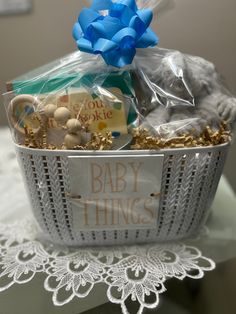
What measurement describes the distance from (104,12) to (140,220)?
0.34 meters

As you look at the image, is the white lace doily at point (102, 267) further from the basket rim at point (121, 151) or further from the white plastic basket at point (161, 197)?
the basket rim at point (121, 151)

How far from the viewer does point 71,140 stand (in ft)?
1.48

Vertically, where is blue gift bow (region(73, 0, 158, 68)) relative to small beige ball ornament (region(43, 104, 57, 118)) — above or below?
above

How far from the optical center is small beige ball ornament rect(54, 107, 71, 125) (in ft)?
1.47

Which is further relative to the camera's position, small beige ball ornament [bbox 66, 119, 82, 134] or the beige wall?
the beige wall

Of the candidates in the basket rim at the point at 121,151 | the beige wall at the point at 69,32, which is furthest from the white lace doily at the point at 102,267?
the beige wall at the point at 69,32

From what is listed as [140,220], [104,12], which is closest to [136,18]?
[104,12]

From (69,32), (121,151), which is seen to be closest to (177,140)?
(121,151)

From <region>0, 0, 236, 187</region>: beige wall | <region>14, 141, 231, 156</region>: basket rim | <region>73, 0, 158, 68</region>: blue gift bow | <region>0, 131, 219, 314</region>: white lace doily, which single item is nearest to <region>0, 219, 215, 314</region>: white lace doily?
<region>0, 131, 219, 314</region>: white lace doily

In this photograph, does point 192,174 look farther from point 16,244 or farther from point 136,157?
point 16,244

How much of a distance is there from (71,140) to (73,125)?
0.07 feet

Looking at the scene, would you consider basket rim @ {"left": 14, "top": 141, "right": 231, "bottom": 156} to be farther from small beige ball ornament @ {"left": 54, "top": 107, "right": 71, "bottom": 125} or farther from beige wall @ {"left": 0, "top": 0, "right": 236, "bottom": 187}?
beige wall @ {"left": 0, "top": 0, "right": 236, "bottom": 187}

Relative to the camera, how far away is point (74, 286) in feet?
1.57

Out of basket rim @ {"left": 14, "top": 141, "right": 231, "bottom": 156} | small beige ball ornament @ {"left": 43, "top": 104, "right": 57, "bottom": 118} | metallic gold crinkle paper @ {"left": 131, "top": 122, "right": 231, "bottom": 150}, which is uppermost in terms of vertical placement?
small beige ball ornament @ {"left": 43, "top": 104, "right": 57, "bottom": 118}
